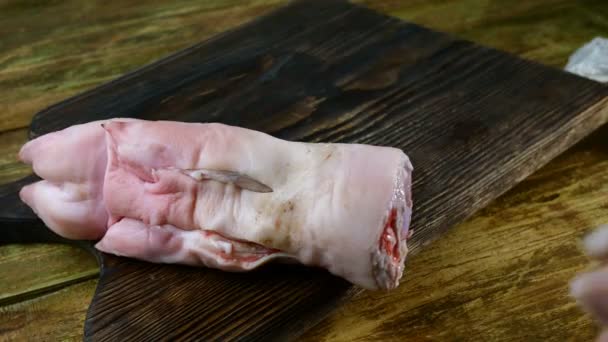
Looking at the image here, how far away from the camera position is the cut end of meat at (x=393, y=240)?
3.20ft

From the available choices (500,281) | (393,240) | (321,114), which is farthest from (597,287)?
(321,114)

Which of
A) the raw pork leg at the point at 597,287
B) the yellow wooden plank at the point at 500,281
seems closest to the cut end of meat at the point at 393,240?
the yellow wooden plank at the point at 500,281

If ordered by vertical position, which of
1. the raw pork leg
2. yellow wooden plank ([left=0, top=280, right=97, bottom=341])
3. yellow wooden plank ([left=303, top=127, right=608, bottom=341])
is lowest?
yellow wooden plank ([left=303, top=127, right=608, bottom=341])

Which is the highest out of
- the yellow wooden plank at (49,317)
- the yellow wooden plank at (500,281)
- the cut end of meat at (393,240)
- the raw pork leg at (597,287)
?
the raw pork leg at (597,287)

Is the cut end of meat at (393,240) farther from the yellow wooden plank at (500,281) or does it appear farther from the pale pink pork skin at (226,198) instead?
the yellow wooden plank at (500,281)

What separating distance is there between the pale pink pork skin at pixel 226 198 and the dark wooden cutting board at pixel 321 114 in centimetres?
5

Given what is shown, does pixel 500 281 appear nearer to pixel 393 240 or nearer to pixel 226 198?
pixel 393 240

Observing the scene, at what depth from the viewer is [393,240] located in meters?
1.00

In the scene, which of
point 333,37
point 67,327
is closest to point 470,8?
point 333,37

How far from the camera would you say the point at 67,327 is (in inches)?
44.3

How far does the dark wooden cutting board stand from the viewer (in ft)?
3.39

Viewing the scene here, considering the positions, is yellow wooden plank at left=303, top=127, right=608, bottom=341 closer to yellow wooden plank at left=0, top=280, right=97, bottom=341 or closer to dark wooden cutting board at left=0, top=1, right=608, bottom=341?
dark wooden cutting board at left=0, top=1, right=608, bottom=341

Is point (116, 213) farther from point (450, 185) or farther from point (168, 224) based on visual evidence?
point (450, 185)

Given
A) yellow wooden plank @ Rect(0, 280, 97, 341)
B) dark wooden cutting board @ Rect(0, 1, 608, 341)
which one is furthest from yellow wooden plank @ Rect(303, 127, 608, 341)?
yellow wooden plank @ Rect(0, 280, 97, 341)
